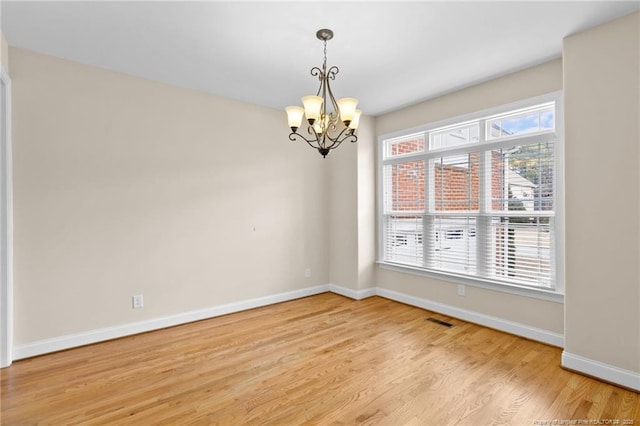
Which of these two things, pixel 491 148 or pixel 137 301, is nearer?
pixel 137 301

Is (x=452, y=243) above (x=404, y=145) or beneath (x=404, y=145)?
beneath

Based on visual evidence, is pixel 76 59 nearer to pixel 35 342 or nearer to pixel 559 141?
pixel 35 342

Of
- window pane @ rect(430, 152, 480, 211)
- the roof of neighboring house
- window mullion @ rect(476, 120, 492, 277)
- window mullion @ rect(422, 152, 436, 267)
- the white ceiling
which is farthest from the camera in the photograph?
window mullion @ rect(422, 152, 436, 267)

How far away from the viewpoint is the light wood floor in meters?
2.04

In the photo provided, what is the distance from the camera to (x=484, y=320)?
354 centimetres

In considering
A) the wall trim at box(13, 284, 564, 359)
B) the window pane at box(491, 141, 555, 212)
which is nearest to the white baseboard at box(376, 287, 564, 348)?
the wall trim at box(13, 284, 564, 359)

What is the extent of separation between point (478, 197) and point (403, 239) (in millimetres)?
1209

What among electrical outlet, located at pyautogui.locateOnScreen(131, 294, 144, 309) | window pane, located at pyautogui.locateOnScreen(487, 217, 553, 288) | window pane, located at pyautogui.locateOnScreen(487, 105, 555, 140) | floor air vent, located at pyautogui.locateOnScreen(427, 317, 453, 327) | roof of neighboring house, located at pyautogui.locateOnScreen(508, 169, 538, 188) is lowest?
floor air vent, located at pyautogui.locateOnScreen(427, 317, 453, 327)

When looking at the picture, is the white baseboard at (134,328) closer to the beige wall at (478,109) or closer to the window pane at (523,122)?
the beige wall at (478,109)

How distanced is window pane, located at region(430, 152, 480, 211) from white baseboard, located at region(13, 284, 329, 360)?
2.42 metres

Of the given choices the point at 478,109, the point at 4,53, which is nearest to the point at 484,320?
the point at 478,109

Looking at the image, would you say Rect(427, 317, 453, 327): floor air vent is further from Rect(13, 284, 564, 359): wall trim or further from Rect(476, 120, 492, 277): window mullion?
Rect(476, 120, 492, 277): window mullion

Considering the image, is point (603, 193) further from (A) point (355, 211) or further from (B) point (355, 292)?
(B) point (355, 292)

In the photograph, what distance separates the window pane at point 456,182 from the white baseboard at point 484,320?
3.98ft
